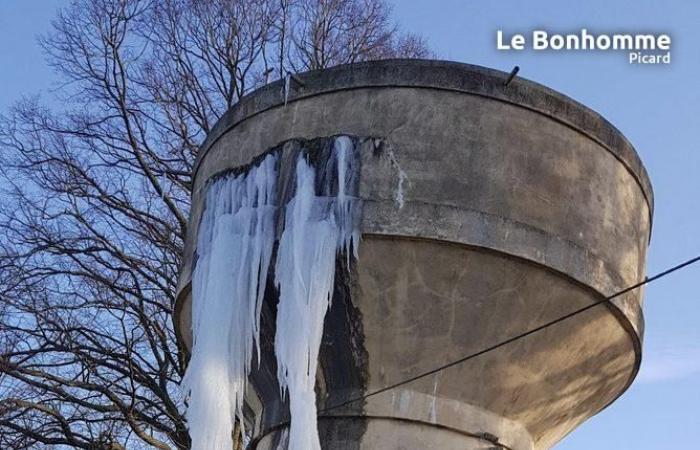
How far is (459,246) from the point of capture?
731 cm

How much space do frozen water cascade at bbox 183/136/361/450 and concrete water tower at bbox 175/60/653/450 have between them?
0.56ft

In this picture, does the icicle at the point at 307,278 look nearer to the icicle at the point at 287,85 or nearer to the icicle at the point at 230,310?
the icicle at the point at 230,310

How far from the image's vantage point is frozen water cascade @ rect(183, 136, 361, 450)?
7379 millimetres

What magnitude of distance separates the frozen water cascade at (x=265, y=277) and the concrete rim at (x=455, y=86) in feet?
1.62

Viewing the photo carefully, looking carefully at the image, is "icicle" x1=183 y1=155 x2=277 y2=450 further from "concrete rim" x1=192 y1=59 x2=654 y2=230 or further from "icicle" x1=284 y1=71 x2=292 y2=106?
"concrete rim" x1=192 y1=59 x2=654 y2=230

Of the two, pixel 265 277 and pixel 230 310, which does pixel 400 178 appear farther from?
pixel 230 310

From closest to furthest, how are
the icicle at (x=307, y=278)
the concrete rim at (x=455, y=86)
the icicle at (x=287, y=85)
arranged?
the icicle at (x=307, y=278)
the concrete rim at (x=455, y=86)
the icicle at (x=287, y=85)

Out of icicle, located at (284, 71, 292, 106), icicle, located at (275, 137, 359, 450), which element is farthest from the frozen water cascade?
icicle, located at (284, 71, 292, 106)

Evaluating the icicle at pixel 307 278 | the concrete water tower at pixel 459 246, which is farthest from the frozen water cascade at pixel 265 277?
the concrete water tower at pixel 459 246

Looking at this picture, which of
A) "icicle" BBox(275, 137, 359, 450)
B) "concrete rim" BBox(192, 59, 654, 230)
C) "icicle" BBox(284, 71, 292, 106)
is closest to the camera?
"icicle" BBox(275, 137, 359, 450)

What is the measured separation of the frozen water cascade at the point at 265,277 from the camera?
7379mm

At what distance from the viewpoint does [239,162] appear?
26.6 ft

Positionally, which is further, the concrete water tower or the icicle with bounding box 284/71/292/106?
the icicle with bounding box 284/71/292/106

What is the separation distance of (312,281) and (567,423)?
2.77 m
